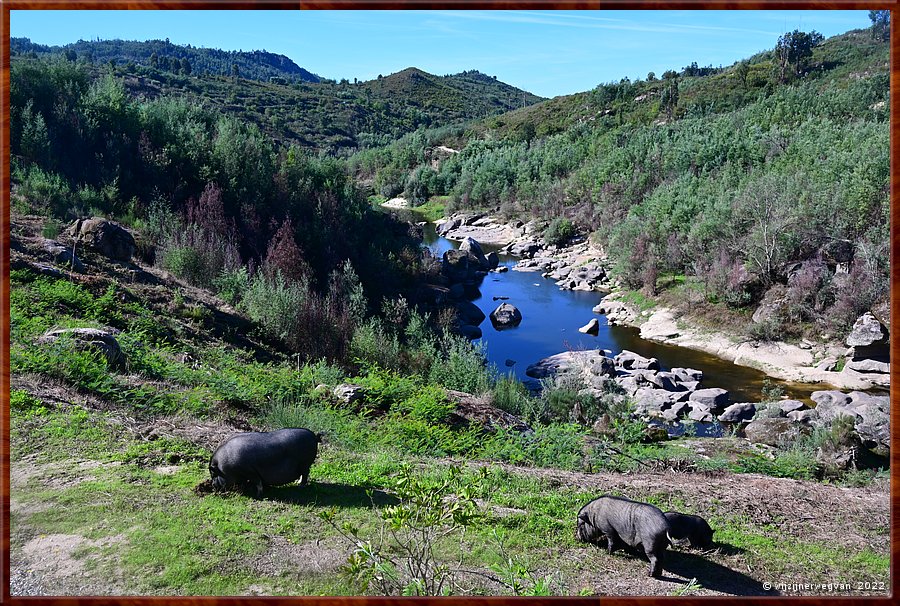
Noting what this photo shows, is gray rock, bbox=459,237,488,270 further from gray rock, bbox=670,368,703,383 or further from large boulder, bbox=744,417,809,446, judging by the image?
large boulder, bbox=744,417,809,446

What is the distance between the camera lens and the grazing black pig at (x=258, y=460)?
5.15 m

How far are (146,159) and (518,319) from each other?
15.8 meters

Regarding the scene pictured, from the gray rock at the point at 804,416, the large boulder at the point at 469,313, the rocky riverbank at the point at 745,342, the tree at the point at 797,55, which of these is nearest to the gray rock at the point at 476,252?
the rocky riverbank at the point at 745,342

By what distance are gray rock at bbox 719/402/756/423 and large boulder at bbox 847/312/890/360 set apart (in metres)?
6.56

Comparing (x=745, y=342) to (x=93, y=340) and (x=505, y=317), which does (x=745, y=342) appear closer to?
(x=505, y=317)

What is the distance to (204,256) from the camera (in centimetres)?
1534

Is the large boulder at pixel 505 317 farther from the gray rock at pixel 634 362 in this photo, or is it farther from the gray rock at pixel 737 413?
the gray rock at pixel 737 413

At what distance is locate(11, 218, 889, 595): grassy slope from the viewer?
3.96 m

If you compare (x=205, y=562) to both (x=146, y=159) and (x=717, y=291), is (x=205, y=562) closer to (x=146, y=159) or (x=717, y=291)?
(x=146, y=159)

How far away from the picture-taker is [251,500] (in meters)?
5.07

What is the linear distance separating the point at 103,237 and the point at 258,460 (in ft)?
34.5

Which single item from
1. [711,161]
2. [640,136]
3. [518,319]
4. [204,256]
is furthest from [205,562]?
[640,136]

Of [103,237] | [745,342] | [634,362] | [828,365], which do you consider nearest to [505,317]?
[634,362]

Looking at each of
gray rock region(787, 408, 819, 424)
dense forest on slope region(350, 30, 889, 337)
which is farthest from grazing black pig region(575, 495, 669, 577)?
dense forest on slope region(350, 30, 889, 337)
